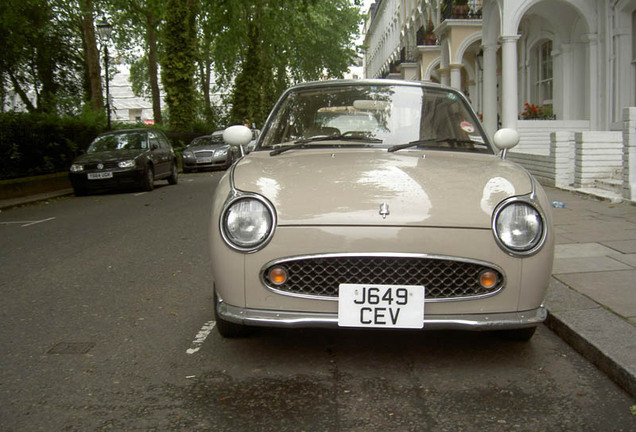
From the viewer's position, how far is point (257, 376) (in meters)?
3.48

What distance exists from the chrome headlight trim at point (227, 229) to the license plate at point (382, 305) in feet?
1.43

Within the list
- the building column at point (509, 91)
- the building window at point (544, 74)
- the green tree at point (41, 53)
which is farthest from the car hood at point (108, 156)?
the green tree at point (41, 53)

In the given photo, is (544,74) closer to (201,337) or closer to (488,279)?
(201,337)

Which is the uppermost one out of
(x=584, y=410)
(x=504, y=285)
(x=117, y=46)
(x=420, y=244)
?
(x=117, y=46)

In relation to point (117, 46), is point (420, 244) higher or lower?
lower

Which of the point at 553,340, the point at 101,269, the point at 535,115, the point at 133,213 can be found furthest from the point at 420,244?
the point at 535,115

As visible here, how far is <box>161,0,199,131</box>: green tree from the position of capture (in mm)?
27500

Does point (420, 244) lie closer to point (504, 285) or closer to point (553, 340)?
point (504, 285)

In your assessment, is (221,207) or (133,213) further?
(133,213)

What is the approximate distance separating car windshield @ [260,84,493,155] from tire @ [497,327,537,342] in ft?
4.09

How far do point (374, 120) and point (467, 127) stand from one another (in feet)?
2.08

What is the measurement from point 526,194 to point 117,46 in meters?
45.1

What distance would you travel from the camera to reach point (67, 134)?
740 inches

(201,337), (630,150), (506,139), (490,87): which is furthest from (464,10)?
(201,337)
